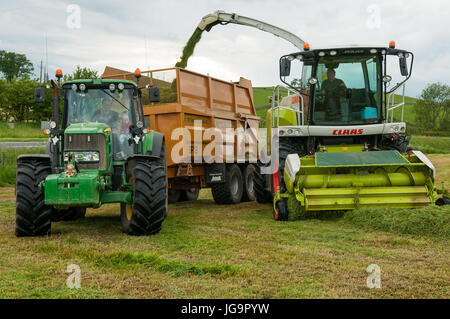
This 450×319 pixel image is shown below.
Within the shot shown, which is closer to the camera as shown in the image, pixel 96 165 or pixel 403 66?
pixel 96 165

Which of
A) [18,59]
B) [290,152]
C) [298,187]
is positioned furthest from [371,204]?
[18,59]

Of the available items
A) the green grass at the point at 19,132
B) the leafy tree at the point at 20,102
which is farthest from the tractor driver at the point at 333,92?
the leafy tree at the point at 20,102

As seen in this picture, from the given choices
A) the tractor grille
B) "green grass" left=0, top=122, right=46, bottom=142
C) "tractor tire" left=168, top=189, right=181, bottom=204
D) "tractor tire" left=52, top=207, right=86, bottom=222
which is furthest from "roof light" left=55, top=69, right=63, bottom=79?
"green grass" left=0, top=122, right=46, bottom=142

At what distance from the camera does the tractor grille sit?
7.13m

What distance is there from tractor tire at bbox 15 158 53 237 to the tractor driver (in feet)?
16.0

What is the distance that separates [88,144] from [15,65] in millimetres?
78115

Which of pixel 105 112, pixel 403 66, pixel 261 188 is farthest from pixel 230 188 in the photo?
pixel 403 66

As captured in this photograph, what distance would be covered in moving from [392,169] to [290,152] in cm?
181

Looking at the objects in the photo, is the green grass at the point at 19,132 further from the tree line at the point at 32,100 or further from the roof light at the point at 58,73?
the roof light at the point at 58,73

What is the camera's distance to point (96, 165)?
7133 millimetres

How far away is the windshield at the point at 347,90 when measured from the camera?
902 centimetres

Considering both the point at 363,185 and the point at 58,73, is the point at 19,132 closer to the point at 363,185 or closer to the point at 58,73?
the point at 58,73

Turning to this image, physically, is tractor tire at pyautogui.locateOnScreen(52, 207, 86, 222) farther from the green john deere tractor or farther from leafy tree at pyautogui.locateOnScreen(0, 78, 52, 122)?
leafy tree at pyautogui.locateOnScreen(0, 78, 52, 122)

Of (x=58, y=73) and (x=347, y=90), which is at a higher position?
(x=58, y=73)
